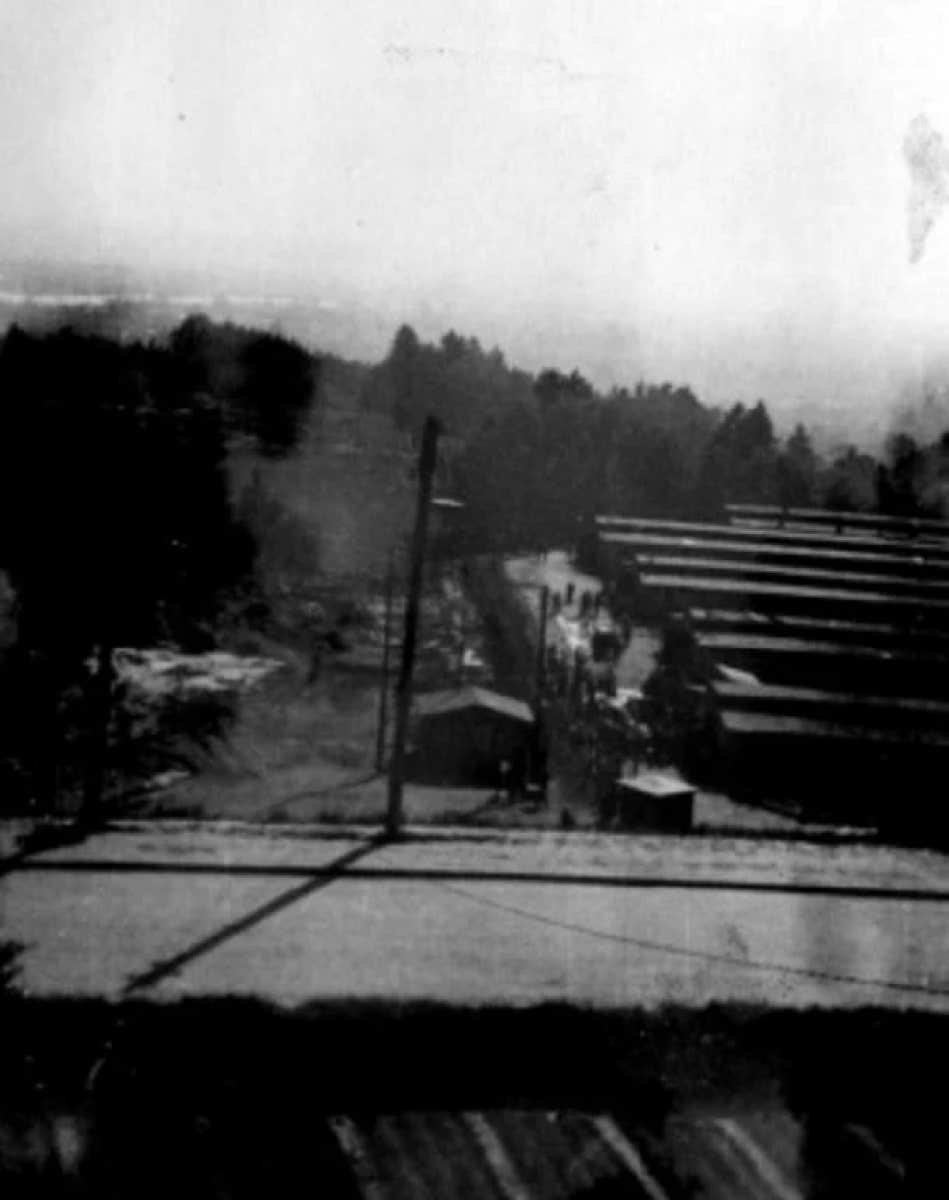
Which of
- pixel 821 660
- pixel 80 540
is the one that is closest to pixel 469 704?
pixel 821 660

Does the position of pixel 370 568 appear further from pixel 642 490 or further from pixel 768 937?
pixel 768 937

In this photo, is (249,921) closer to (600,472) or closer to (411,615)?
(411,615)

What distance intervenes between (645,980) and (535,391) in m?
39.5

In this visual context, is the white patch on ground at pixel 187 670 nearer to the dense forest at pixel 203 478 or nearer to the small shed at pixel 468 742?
the dense forest at pixel 203 478

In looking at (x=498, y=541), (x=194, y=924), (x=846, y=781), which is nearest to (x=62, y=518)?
(x=194, y=924)

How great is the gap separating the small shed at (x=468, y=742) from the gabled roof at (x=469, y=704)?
0.01 m

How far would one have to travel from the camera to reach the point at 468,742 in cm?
Answer: 1430

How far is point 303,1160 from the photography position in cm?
470

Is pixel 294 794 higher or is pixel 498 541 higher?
pixel 498 541

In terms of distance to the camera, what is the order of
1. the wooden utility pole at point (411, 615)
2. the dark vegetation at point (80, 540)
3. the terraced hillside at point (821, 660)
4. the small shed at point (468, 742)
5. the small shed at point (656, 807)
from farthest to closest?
the small shed at point (468, 742)
the terraced hillside at point (821, 660)
the small shed at point (656, 807)
the dark vegetation at point (80, 540)
the wooden utility pole at point (411, 615)

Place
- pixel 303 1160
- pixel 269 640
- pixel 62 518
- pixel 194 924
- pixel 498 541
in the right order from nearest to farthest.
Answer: pixel 303 1160
pixel 194 924
pixel 62 518
pixel 269 640
pixel 498 541

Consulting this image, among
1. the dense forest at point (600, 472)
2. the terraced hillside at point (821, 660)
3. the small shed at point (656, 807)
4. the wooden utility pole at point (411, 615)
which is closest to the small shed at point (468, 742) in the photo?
the small shed at point (656, 807)

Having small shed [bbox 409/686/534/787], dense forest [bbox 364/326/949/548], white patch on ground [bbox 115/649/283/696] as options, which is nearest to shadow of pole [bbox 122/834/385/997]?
small shed [bbox 409/686/534/787]

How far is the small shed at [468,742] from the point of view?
14.1 metres
